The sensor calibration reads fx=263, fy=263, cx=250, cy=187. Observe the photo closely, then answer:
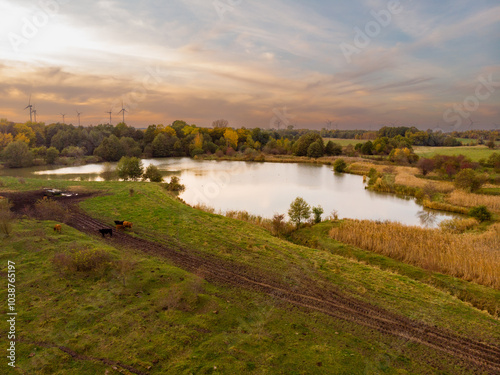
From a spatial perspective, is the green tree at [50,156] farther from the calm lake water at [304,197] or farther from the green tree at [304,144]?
the green tree at [304,144]

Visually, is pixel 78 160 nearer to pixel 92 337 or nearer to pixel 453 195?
pixel 92 337

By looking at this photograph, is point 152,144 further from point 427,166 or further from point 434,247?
point 434,247

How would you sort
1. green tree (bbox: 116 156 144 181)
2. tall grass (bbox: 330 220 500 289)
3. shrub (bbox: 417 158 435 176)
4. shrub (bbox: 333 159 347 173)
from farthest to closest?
1. shrub (bbox: 333 159 347 173)
2. shrub (bbox: 417 158 435 176)
3. green tree (bbox: 116 156 144 181)
4. tall grass (bbox: 330 220 500 289)

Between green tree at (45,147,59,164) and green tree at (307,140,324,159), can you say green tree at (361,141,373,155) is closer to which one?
green tree at (307,140,324,159)

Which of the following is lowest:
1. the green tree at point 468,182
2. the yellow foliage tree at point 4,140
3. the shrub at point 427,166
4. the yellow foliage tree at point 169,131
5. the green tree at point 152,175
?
the green tree at point 152,175

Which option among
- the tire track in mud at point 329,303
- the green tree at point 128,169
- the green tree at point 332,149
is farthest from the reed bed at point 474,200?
the green tree at point 332,149

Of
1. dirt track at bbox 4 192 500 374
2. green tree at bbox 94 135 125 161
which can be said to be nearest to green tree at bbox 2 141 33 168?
green tree at bbox 94 135 125 161

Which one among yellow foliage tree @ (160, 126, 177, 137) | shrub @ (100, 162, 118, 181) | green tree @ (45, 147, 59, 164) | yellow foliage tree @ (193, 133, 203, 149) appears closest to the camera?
shrub @ (100, 162, 118, 181)
